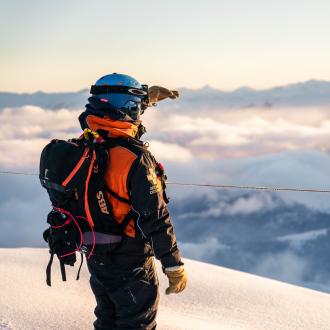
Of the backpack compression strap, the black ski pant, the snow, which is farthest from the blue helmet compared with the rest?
the snow

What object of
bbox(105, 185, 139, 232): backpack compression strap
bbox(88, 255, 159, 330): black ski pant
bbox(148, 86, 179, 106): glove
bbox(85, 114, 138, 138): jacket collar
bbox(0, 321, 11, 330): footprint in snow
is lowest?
bbox(0, 321, 11, 330): footprint in snow

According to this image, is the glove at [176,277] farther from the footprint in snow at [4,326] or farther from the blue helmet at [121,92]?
the footprint in snow at [4,326]

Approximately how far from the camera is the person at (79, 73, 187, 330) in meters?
3.15

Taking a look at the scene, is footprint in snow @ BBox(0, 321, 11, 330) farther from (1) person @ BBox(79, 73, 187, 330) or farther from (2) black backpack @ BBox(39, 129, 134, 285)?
(2) black backpack @ BBox(39, 129, 134, 285)

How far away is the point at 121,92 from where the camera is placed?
11.3ft

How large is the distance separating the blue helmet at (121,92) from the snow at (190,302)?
2.26 meters

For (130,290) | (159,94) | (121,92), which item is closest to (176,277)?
(130,290)

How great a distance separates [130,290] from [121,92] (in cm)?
123

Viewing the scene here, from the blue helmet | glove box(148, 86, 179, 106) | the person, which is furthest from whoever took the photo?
glove box(148, 86, 179, 106)

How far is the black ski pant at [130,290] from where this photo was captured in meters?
3.33

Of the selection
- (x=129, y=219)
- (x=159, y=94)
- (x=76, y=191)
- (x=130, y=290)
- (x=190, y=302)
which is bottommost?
(x=190, y=302)

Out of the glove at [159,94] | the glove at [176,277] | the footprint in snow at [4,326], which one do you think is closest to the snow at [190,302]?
the footprint in snow at [4,326]

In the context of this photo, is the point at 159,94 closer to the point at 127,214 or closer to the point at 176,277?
the point at 127,214

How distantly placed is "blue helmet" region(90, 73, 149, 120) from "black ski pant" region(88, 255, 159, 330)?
3.11ft
